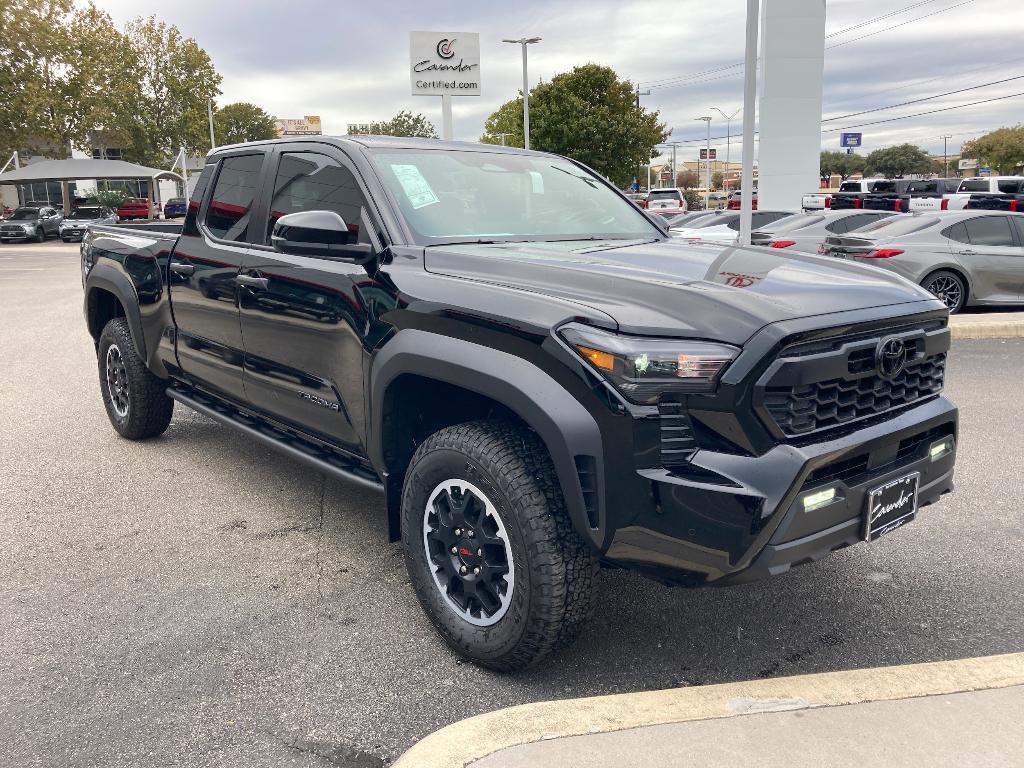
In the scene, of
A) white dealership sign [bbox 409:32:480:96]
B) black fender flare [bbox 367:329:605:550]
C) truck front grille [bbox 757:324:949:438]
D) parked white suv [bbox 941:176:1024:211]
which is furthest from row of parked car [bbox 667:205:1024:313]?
white dealership sign [bbox 409:32:480:96]

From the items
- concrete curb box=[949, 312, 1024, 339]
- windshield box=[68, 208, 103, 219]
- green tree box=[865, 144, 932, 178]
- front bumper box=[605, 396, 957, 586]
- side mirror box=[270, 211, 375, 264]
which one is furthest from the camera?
green tree box=[865, 144, 932, 178]

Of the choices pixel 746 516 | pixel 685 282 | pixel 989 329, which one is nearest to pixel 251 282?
pixel 685 282

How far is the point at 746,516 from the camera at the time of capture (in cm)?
243

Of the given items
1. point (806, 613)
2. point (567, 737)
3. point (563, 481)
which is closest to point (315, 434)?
point (563, 481)

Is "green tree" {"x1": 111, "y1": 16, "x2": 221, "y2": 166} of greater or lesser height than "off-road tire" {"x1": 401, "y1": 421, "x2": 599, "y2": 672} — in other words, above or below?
above

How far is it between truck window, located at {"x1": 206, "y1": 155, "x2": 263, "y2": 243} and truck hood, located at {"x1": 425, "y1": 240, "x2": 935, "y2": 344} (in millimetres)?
1540

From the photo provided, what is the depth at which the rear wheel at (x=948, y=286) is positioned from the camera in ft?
37.3

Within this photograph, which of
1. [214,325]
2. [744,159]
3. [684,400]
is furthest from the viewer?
[744,159]

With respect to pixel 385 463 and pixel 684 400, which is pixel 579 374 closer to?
pixel 684 400

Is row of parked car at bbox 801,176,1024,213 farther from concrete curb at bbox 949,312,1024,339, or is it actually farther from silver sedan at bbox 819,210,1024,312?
concrete curb at bbox 949,312,1024,339

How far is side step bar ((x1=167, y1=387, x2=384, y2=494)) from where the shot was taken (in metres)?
3.74

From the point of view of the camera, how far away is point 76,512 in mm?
4723

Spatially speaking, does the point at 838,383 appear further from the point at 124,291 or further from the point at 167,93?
the point at 167,93

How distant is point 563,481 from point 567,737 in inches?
28.7
